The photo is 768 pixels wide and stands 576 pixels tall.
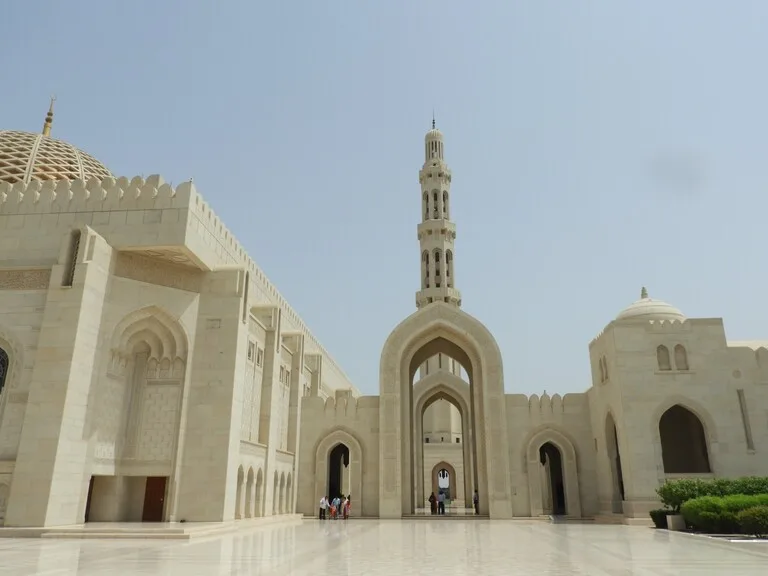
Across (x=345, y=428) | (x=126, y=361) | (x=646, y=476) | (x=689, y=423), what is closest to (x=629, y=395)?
(x=646, y=476)

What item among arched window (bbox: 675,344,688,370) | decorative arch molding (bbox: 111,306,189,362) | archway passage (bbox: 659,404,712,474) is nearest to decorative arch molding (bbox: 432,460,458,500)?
archway passage (bbox: 659,404,712,474)

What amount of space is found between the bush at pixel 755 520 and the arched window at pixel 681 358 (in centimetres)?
826

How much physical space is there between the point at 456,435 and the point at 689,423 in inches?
841

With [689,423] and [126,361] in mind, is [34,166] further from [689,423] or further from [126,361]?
[689,423]

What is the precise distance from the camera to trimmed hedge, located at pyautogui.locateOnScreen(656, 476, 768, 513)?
51.8ft

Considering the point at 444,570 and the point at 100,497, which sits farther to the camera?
the point at 100,497

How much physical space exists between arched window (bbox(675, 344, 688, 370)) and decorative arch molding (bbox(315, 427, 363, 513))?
1279cm

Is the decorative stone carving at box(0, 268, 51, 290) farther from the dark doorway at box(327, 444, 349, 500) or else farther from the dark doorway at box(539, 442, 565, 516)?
the dark doorway at box(539, 442, 565, 516)

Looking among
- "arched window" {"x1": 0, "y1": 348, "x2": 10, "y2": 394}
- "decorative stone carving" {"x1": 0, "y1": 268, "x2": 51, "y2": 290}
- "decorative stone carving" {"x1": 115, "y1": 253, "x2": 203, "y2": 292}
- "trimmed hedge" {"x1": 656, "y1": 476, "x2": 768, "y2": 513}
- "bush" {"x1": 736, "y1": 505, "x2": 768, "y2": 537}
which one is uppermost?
"decorative stone carving" {"x1": 115, "y1": 253, "x2": 203, "y2": 292}

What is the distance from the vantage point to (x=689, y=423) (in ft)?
75.9

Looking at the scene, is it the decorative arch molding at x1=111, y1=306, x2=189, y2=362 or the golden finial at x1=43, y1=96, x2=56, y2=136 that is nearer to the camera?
the decorative arch molding at x1=111, y1=306, x2=189, y2=362

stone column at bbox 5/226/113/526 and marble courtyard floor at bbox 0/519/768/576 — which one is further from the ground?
stone column at bbox 5/226/113/526

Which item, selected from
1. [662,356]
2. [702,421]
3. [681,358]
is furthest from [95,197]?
[702,421]

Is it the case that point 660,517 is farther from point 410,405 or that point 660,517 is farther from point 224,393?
point 224,393
